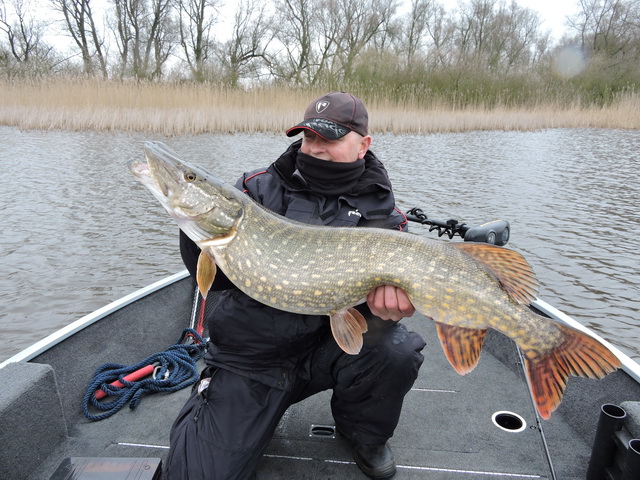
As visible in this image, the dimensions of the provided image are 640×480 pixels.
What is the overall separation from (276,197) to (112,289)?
3.03m

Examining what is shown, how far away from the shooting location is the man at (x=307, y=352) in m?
1.74

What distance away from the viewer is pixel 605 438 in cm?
166

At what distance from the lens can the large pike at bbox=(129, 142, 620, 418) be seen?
1.55 metres

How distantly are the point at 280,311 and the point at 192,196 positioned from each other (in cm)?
55

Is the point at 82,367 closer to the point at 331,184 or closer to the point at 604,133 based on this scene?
the point at 331,184

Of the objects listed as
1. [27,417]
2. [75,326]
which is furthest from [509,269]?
[75,326]

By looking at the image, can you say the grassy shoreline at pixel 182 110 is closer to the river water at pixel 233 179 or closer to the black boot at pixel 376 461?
the river water at pixel 233 179

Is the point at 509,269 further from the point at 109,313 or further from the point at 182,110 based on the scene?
the point at 182,110

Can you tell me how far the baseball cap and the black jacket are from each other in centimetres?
16

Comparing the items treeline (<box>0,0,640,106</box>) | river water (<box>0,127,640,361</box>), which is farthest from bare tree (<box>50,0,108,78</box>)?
river water (<box>0,127,640,361</box>)

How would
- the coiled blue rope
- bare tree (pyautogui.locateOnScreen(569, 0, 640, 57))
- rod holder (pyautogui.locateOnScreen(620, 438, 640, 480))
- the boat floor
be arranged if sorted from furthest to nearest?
1. bare tree (pyautogui.locateOnScreen(569, 0, 640, 57))
2. the coiled blue rope
3. the boat floor
4. rod holder (pyautogui.locateOnScreen(620, 438, 640, 480))

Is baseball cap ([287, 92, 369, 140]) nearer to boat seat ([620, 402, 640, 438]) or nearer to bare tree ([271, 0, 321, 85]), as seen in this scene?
boat seat ([620, 402, 640, 438])

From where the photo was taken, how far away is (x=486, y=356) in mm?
2848

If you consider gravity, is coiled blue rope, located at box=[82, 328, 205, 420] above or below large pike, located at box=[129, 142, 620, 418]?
below
